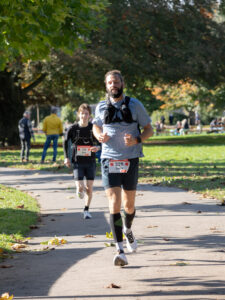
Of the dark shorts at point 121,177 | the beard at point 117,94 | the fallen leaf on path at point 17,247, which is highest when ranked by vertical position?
the beard at point 117,94

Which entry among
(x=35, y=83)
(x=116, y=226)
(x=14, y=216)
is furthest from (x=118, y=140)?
(x=35, y=83)

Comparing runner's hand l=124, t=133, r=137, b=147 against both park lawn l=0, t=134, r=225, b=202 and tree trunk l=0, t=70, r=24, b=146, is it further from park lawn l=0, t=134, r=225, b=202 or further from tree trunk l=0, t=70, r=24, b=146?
tree trunk l=0, t=70, r=24, b=146

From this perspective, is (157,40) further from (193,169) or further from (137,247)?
(137,247)

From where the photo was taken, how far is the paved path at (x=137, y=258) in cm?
508

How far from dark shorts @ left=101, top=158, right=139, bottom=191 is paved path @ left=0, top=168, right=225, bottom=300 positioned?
2.72 ft

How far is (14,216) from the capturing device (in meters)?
9.66

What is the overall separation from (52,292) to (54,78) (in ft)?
90.4

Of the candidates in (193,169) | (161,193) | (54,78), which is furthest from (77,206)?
(54,78)

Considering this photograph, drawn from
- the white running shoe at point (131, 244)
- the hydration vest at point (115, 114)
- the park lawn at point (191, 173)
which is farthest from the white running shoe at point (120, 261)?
the park lawn at point (191, 173)

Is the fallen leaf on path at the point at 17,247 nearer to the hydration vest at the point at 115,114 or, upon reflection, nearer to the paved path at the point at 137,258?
the paved path at the point at 137,258

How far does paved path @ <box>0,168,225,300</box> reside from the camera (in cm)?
508

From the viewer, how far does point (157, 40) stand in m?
32.0

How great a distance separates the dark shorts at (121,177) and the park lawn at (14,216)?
1575 mm

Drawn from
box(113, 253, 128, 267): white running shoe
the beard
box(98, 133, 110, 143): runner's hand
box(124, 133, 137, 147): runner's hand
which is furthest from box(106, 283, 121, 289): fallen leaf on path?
the beard
